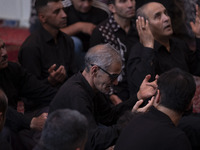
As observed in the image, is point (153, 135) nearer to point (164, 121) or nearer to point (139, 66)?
point (164, 121)

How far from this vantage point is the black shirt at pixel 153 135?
5.51 feet

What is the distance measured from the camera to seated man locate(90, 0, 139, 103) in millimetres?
3400

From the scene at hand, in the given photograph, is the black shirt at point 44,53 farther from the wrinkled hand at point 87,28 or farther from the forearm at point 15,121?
the forearm at point 15,121

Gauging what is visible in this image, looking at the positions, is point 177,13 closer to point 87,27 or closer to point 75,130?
point 87,27

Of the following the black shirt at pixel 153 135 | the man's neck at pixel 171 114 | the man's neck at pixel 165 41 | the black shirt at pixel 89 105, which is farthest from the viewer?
the man's neck at pixel 165 41

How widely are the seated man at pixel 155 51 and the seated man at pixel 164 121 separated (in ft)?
2.95

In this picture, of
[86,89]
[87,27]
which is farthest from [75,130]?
[87,27]

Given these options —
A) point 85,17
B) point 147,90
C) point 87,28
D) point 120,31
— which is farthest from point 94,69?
point 85,17

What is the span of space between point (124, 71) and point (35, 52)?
76cm

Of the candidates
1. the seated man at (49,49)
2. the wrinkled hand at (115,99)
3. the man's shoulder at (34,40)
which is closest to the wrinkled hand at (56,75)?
the seated man at (49,49)

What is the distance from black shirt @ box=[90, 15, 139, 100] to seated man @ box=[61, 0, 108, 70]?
31 cm

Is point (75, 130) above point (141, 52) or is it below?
above

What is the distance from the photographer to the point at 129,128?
1848mm

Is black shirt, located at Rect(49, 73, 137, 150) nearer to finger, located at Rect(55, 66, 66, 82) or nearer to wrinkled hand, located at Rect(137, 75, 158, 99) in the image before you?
wrinkled hand, located at Rect(137, 75, 158, 99)
